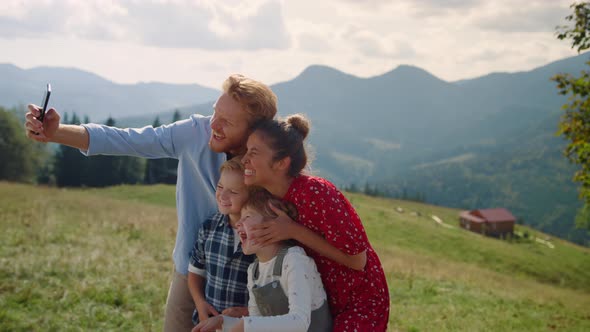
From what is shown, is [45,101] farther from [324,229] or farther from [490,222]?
[490,222]

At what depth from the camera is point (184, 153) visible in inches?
167

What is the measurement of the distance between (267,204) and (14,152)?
74518 mm

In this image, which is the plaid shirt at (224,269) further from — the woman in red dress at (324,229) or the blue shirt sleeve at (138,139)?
the blue shirt sleeve at (138,139)

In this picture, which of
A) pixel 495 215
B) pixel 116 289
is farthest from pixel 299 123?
pixel 495 215

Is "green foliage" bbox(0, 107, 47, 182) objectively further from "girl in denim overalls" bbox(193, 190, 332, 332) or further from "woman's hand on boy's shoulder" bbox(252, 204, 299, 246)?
"woman's hand on boy's shoulder" bbox(252, 204, 299, 246)

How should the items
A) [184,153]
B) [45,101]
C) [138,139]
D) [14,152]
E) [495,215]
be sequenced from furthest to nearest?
[495,215] < [14,152] < [184,153] < [138,139] < [45,101]

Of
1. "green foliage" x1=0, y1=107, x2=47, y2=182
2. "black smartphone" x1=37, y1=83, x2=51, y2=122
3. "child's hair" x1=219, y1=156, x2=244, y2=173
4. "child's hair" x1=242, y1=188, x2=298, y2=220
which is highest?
"black smartphone" x1=37, y1=83, x2=51, y2=122

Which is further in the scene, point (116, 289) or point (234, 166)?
point (116, 289)

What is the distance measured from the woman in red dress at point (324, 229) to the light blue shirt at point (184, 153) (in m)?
0.74

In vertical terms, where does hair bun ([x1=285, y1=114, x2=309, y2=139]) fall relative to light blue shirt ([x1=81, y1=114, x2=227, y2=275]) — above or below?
above

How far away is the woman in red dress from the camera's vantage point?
129 inches

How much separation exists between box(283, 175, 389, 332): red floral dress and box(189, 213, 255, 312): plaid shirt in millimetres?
673

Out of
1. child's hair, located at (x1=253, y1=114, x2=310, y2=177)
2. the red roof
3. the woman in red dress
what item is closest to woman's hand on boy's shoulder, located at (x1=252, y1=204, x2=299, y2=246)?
the woman in red dress

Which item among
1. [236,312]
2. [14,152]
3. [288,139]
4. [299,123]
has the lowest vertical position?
[14,152]
